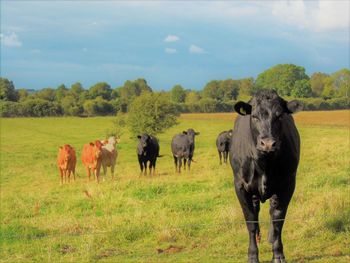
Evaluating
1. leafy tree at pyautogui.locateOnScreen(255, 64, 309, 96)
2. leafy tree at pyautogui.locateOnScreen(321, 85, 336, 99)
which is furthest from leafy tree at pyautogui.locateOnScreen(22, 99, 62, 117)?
leafy tree at pyautogui.locateOnScreen(321, 85, 336, 99)

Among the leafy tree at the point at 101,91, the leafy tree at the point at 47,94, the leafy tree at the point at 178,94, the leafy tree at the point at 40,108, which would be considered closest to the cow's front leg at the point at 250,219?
the leafy tree at the point at 40,108

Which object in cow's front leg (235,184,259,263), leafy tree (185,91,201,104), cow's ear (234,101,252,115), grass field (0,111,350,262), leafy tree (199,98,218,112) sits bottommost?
grass field (0,111,350,262)

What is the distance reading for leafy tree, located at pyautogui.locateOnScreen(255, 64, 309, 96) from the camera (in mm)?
46131

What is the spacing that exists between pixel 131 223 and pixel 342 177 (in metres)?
7.23

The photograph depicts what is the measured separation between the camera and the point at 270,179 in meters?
5.63

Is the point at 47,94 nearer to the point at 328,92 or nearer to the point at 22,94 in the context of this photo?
the point at 22,94

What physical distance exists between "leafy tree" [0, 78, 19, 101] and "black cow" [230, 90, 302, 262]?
86.2m

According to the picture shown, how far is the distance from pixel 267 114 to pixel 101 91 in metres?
96.9

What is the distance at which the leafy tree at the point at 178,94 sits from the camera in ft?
295

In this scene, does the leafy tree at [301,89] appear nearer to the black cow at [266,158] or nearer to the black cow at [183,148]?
the black cow at [183,148]

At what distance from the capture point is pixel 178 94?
91625 mm

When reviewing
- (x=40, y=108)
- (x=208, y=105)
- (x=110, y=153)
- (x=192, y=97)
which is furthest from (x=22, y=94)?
(x=110, y=153)

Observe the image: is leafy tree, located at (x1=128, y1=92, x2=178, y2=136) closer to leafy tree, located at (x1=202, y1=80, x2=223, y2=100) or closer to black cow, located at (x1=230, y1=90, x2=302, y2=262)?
black cow, located at (x1=230, y1=90, x2=302, y2=262)

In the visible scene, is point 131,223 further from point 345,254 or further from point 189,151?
point 189,151
